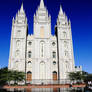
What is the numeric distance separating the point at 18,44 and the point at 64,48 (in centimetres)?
1348

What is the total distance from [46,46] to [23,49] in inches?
264

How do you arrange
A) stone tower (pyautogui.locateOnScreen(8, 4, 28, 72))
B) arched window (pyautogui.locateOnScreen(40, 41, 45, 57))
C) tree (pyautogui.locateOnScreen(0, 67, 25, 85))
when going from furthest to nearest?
1. arched window (pyautogui.locateOnScreen(40, 41, 45, 57))
2. stone tower (pyautogui.locateOnScreen(8, 4, 28, 72))
3. tree (pyautogui.locateOnScreen(0, 67, 25, 85))

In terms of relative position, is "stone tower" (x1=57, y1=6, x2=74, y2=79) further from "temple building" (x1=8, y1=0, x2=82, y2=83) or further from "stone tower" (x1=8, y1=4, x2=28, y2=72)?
"stone tower" (x1=8, y1=4, x2=28, y2=72)

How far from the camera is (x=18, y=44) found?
37.9 meters

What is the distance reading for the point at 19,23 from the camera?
132 feet

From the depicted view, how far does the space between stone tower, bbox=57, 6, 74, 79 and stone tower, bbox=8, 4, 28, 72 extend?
1030 centimetres

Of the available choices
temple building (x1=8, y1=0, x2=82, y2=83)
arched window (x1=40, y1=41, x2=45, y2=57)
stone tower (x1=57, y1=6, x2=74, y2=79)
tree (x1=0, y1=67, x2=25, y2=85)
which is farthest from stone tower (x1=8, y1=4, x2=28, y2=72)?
stone tower (x1=57, y1=6, x2=74, y2=79)

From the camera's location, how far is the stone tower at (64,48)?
1419 inches

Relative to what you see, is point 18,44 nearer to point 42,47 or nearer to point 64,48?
point 42,47

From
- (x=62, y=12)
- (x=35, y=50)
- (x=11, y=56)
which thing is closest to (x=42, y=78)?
(x=35, y=50)

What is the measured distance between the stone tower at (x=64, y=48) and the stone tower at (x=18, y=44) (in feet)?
33.8

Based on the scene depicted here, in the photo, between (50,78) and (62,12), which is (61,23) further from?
(50,78)

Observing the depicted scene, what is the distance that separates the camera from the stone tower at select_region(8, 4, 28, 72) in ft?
118

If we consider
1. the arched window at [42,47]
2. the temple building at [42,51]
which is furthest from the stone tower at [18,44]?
the arched window at [42,47]
